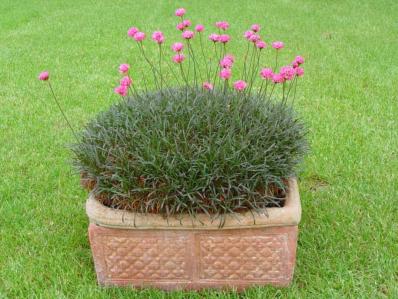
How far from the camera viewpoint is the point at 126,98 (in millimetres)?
3031

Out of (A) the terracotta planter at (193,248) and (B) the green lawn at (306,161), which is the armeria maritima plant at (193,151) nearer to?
(A) the terracotta planter at (193,248)

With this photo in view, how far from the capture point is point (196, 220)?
2445 millimetres

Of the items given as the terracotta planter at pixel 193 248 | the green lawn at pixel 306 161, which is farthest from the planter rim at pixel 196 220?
the green lawn at pixel 306 161

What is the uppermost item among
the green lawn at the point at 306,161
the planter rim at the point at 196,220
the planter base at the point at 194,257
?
the planter rim at the point at 196,220

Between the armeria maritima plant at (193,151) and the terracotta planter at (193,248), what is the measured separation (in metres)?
0.07

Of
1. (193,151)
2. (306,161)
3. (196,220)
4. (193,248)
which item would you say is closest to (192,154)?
(193,151)

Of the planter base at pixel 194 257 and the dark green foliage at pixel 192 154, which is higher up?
the dark green foliage at pixel 192 154

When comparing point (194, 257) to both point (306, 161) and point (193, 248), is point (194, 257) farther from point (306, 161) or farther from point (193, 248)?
point (306, 161)

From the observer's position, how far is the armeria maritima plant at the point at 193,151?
2455mm

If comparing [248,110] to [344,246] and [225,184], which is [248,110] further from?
[344,246]

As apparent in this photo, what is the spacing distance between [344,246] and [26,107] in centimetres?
323

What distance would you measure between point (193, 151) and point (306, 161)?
1.56m

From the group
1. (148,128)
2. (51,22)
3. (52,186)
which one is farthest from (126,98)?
(51,22)

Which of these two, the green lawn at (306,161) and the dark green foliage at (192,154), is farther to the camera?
the green lawn at (306,161)
